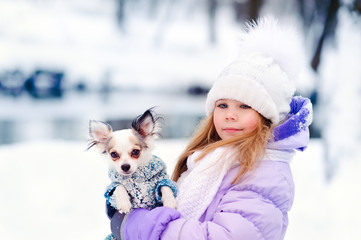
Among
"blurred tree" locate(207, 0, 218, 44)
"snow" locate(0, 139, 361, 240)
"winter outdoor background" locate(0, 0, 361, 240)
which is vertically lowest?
"snow" locate(0, 139, 361, 240)

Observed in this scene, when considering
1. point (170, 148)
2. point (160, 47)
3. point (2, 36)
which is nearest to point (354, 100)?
point (170, 148)

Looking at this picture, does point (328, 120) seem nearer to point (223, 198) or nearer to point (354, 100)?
point (354, 100)

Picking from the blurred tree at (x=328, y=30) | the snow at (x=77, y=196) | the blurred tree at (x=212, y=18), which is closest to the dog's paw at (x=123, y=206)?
the snow at (x=77, y=196)

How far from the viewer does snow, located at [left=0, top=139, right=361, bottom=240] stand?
2.26 meters

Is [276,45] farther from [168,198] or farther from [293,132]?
[168,198]

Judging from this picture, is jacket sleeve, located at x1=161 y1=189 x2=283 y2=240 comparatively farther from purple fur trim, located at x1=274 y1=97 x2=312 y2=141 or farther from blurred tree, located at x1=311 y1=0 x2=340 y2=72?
blurred tree, located at x1=311 y1=0 x2=340 y2=72

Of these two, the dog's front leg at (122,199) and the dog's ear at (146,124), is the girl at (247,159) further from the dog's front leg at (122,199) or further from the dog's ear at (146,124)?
the dog's ear at (146,124)

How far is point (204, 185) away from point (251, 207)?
16 cm

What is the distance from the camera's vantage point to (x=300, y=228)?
2.35 metres

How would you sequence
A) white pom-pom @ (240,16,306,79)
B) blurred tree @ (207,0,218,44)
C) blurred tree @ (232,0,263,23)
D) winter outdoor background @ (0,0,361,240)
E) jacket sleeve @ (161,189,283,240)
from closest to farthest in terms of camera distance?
jacket sleeve @ (161,189,283,240)
white pom-pom @ (240,16,306,79)
winter outdoor background @ (0,0,361,240)
blurred tree @ (232,0,263,23)
blurred tree @ (207,0,218,44)

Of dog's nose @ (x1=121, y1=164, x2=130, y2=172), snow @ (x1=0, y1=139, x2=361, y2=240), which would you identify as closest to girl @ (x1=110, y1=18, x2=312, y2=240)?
dog's nose @ (x1=121, y1=164, x2=130, y2=172)

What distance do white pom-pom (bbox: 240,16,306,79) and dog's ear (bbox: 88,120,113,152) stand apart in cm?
50

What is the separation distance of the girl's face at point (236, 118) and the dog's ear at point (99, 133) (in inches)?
13.0

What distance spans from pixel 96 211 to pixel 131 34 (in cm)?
194
